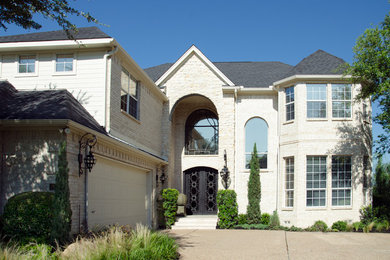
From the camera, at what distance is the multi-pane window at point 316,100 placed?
18.5 m

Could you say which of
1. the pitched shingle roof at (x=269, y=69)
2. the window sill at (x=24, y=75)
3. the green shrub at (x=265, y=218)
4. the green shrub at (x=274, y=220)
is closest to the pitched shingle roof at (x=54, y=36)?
the window sill at (x=24, y=75)

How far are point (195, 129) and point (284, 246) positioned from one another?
1152 centimetres

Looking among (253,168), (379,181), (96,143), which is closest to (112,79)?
(96,143)

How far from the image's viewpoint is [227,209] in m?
18.8

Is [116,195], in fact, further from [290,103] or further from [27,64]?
[290,103]

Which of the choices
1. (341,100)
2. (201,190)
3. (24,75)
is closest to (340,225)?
(341,100)

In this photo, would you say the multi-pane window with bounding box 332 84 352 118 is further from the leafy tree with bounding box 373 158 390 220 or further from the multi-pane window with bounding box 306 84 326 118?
the leafy tree with bounding box 373 158 390 220

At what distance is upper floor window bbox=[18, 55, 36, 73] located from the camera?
14539mm

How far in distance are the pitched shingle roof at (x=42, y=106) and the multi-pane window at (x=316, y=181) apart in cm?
961

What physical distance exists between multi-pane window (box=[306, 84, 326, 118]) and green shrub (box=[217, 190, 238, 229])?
511cm

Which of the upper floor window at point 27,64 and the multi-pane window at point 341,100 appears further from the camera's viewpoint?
the multi-pane window at point 341,100

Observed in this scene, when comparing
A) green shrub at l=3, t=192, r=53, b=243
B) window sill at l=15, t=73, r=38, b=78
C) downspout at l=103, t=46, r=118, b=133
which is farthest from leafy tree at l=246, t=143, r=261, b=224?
green shrub at l=3, t=192, r=53, b=243

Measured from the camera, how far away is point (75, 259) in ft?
25.3

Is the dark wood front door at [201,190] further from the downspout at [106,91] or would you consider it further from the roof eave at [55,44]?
the roof eave at [55,44]
